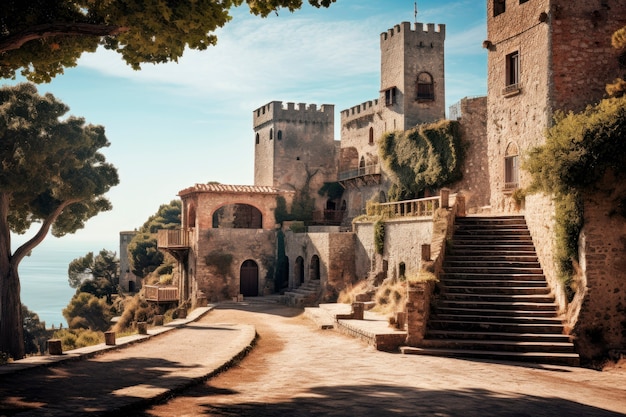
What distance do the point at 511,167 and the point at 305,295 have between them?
13.2 meters

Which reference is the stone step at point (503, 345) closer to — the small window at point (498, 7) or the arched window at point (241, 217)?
the small window at point (498, 7)

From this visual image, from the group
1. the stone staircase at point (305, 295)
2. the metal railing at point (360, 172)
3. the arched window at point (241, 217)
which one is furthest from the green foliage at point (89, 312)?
the metal railing at point (360, 172)

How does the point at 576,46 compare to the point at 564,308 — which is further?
the point at 576,46

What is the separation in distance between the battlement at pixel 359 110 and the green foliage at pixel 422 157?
19.7 ft

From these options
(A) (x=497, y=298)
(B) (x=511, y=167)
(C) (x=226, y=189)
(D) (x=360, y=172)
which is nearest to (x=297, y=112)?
(D) (x=360, y=172)

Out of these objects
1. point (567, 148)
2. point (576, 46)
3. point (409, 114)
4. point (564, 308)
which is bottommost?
point (564, 308)

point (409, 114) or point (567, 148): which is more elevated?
point (409, 114)

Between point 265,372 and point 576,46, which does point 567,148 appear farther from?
point 265,372

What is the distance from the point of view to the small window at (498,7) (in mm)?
20625

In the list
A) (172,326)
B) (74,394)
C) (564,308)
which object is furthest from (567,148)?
(172,326)

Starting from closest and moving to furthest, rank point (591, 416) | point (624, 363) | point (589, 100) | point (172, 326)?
point (591, 416), point (624, 363), point (589, 100), point (172, 326)

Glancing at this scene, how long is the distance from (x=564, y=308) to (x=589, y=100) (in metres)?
6.22

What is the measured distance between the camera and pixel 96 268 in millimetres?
58250

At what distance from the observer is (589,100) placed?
17.6m
